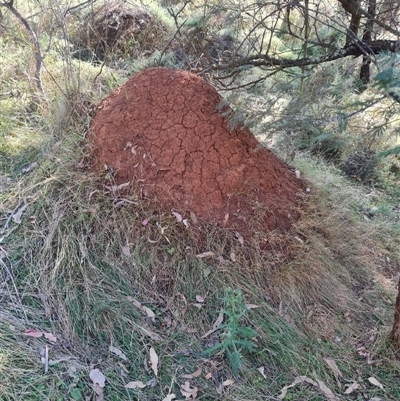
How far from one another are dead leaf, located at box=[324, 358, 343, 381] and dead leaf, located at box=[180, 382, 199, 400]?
721mm

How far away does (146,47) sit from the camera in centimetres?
583

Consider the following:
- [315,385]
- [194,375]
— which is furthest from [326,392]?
[194,375]

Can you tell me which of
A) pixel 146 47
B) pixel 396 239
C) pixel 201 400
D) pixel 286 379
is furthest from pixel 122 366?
pixel 146 47

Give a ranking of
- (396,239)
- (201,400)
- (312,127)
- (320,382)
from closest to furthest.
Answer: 1. (201,400)
2. (320,382)
3. (312,127)
4. (396,239)

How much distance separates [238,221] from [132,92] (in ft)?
3.78

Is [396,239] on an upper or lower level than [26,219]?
upper

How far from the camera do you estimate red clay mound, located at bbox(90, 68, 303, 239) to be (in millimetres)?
2658

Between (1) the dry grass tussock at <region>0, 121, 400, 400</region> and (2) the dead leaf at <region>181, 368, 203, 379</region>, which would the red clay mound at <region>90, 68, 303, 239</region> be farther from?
(2) the dead leaf at <region>181, 368, 203, 379</region>

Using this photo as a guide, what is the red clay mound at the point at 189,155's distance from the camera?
2.66m

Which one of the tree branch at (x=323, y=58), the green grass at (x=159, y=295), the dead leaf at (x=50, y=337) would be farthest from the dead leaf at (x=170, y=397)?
the tree branch at (x=323, y=58)

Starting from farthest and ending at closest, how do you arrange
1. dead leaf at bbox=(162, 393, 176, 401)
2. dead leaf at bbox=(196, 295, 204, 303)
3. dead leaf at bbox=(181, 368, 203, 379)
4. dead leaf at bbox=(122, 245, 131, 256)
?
dead leaf at bbox=(122, 245, 131, 256), dead leaf at bbox=(196, 295, 204, 303), dead leaf at bbox=(181, 368, 203, 379), dead leaf at bbox=(162, 393, 176, 401)

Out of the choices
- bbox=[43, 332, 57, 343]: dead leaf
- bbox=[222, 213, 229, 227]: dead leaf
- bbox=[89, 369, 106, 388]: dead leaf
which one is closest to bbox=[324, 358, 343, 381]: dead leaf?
bbox=[222, 213, 229, 227]: dead leaf

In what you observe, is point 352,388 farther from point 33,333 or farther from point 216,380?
point 33,333

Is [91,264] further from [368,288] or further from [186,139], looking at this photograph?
[368,288]
